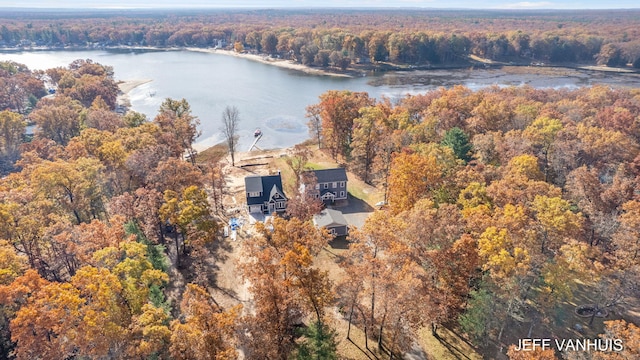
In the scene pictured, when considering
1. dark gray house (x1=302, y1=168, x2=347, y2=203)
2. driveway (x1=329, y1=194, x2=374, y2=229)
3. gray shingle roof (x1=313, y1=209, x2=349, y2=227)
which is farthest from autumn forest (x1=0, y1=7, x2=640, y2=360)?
dark gray house (x1=302, y1=168, x2=347, y2=203)

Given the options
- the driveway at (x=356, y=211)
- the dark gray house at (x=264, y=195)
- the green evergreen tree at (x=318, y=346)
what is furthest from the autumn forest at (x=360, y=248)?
the driveway at (x=356, y=211)

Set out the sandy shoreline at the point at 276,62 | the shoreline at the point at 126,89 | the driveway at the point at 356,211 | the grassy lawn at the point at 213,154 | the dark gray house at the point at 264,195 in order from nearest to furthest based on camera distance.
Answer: the driveway at the point at 356,211 → the dark gray house at the point at 264,195 → the grassy lawn at the point at 213,154 → the shoreline at the point at 126,89 → the sandy shoreline at the point at 276,62

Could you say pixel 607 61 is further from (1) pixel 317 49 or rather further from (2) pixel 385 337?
(2) pixel 385 337

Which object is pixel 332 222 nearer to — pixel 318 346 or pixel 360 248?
pixel 360 248

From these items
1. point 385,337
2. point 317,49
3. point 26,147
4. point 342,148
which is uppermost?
point 317,49

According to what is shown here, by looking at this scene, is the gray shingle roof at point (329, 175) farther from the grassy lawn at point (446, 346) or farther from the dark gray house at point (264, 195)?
the grassy lawn at point (446, 346)

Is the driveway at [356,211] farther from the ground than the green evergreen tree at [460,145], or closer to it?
closer to it

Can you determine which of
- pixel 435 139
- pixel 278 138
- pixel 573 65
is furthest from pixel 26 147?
pixel 573 65
